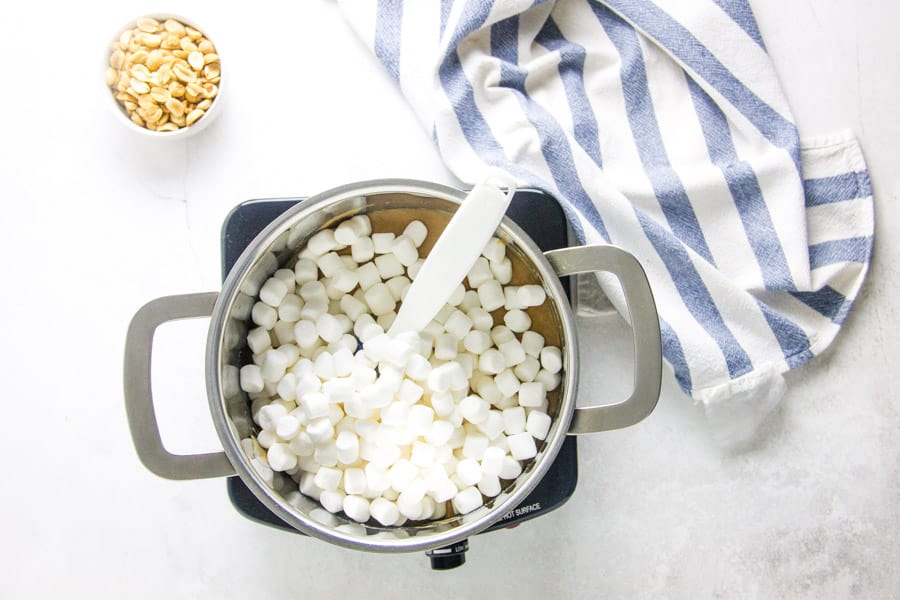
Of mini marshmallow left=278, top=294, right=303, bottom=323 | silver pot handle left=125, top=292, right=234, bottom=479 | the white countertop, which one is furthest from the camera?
the white countertop

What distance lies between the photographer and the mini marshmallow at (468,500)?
1.99 feet

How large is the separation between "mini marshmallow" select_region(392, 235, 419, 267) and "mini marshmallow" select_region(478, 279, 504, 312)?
0.06 meters

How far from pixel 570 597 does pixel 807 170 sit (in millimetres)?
Answer: 483

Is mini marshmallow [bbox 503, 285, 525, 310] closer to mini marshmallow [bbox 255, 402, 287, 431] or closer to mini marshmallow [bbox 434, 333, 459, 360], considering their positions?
mini marshmallow [bbox 434, 333, 459, 360]

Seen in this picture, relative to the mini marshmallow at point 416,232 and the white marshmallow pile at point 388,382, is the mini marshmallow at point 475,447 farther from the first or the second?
the mini marshmallow at point 416,232

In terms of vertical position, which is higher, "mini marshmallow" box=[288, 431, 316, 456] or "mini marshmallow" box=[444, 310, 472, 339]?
"mini marshmallow" box=[444, 310, 472, 339]

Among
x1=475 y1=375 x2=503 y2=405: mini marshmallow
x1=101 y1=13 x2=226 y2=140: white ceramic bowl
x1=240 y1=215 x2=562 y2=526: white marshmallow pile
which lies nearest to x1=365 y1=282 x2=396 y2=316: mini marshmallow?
x1=240 y1=215 x2=562 y2=526: white marshmallow pile

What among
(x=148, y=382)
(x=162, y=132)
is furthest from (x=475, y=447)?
(x=162, y=132)

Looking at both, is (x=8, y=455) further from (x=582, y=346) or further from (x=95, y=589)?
→ (x=582, y=346)

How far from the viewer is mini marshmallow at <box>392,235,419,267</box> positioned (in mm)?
631

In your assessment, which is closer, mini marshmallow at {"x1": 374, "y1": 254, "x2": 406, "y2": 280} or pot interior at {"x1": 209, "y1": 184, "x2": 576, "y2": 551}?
pot interior at {"x1": 209, "y1": 184, "x2": 576, "y2": 551}

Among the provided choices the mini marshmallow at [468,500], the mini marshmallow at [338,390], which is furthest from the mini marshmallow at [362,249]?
the mini marshmallow at [468,500]

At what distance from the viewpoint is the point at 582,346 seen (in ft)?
2.47

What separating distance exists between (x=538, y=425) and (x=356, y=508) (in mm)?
156
